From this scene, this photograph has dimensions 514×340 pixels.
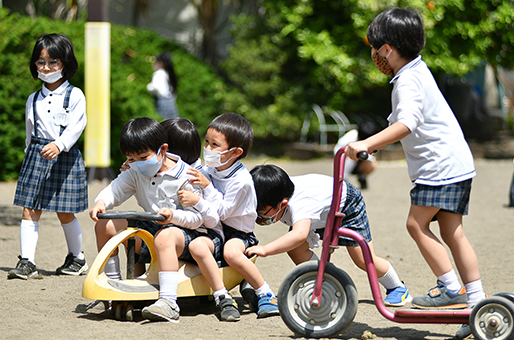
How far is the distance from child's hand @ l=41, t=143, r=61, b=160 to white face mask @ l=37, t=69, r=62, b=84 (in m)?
0.46

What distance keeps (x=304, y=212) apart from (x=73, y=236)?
5.80 ft

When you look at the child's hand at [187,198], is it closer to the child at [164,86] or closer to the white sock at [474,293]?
the white sock at [474,293]

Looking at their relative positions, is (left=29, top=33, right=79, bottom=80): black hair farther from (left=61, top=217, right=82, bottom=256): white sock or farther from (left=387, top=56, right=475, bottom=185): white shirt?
(left=387, top=56, right=475, bottom=185): white shirt

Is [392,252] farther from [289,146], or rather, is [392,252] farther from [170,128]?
[289,146]

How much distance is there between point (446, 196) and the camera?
2.97 metres

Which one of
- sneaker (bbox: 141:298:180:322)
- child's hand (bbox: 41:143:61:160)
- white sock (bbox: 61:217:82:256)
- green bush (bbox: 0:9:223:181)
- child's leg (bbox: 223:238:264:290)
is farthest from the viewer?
green bush (bbox: 0:9:223:181)

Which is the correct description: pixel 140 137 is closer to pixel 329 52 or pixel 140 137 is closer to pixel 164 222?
pixel 164 222

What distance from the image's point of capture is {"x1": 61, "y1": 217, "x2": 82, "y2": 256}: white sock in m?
4.31

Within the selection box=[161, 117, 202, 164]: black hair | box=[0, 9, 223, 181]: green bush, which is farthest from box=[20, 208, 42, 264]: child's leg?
box=[0, 9, 223, 181]: green bush

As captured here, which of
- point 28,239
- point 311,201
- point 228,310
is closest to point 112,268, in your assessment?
point 228,310

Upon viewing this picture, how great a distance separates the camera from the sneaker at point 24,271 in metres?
4.07

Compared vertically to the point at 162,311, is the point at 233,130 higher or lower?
higher

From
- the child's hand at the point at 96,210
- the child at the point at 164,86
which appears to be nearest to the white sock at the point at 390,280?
the child's hand at the point at 96,210

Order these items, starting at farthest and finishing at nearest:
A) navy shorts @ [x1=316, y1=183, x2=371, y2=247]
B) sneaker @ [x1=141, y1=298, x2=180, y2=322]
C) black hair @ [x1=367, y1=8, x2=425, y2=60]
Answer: navy shorts @ [x1=316, y1=183, x2=371, y2=247]
sneaker @ [x1=141, y1=298, x2=180, y2=322]
black hair @ [x1=367, y1=8, x2=425, y2=60]
